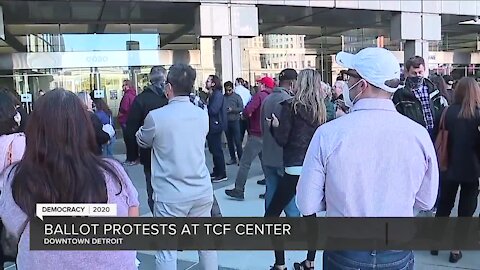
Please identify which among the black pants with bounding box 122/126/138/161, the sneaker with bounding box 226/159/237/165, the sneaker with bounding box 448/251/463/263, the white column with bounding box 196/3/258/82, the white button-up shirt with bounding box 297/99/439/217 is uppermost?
the white column with bounding box 196/3/258/82

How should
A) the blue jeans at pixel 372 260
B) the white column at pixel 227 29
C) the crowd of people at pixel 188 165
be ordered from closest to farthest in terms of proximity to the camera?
the crowd of people at pixel 188 165
the blue jeans at pixel 372 260
the white column at pixel 227 29

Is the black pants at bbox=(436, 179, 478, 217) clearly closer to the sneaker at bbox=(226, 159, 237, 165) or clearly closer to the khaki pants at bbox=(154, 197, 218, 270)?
the khaki pants at bbox=(154, 197, 218, 270)

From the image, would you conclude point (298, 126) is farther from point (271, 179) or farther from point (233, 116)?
point (233, 116)

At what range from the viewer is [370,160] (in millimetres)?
2205

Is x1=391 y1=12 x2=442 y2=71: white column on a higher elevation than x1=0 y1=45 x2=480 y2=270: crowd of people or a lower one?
higher

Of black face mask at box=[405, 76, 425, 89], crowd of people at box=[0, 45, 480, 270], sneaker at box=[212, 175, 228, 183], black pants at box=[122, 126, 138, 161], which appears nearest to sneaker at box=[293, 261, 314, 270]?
crowd of people at box=[0, 45, 480, 270]

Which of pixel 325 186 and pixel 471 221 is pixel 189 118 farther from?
pixel 471 221

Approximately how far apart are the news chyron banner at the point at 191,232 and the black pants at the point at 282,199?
0.55 m

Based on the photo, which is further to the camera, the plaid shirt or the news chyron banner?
the plaid shirt

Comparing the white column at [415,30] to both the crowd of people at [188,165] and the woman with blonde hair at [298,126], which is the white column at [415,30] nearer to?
the woman with blonde hair at [298,126]

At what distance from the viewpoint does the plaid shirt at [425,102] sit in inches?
201

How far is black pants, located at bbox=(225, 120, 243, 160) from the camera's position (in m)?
10.7

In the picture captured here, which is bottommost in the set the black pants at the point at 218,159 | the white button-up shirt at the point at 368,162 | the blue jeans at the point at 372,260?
the black pants at the point at 218,159

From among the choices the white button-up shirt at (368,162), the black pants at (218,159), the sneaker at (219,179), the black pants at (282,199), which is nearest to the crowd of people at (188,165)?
the white button-up shirt at (368,162)
